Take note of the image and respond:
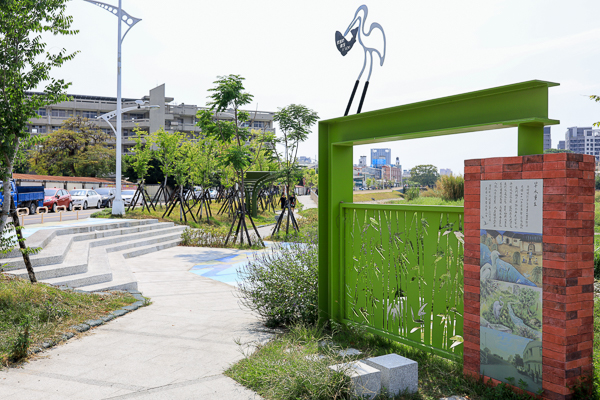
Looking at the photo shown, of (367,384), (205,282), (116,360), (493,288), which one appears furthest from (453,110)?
(205,282)

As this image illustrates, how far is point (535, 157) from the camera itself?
126 inches

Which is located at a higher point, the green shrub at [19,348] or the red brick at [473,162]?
the red brick at [473,162]

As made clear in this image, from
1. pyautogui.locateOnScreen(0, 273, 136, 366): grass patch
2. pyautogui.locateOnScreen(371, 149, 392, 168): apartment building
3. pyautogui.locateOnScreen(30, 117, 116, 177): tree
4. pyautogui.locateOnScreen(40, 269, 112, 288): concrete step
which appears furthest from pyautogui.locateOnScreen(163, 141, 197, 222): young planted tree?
pyautogui.locateOnScreen(30, 117, 116, 177): tree

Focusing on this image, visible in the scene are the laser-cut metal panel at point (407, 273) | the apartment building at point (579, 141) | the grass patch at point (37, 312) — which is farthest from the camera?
the apartment building at point (579, 141)

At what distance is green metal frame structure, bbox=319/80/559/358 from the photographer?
3500mm

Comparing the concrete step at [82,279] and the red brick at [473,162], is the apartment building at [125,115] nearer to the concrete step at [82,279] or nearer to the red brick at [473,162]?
the concrete step at [82,279]

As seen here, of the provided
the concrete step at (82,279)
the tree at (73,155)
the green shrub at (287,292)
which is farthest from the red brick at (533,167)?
the tree at (73,155)

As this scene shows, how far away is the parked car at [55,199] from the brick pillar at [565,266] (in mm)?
26038

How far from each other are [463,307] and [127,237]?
11982mm

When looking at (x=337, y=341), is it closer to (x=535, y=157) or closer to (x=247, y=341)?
(x=247, y=341)

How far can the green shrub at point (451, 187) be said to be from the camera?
1109 centimetres

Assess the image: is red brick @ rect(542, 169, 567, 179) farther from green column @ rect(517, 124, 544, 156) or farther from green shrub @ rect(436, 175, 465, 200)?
green shrub @ rect(436, 175, 465, 200)

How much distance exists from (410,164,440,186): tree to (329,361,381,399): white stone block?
28.5 feet

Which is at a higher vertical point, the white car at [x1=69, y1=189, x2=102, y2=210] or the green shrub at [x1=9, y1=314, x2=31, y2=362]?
the white car at [x1=69, y1=189, x2=102, y2=210]
